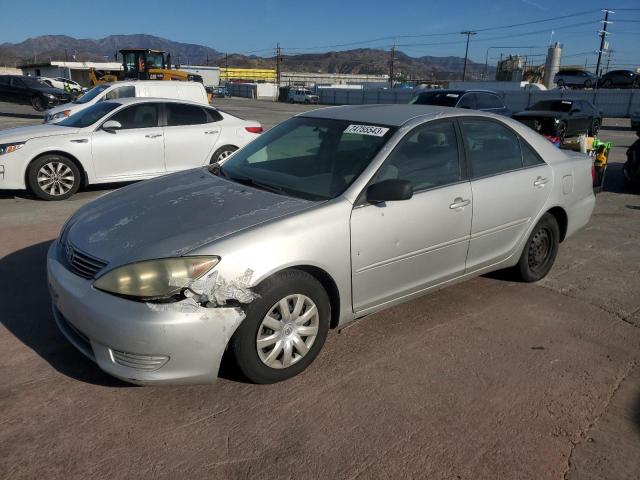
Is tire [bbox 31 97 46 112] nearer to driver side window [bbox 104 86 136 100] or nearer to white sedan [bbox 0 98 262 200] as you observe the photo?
driver side window [bbox 104 86 136 100]

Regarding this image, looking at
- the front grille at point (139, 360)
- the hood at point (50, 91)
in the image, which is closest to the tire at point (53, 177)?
the front grille at point (139, 360)

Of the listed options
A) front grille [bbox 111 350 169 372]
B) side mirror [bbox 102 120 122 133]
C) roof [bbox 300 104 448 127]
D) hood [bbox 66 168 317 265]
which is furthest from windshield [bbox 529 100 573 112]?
front grille [bbox 111 350 169 372]

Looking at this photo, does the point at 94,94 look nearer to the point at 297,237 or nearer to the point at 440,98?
the point at 440,98

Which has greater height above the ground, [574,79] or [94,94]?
[574,79]

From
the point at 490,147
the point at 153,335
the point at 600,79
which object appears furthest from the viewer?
the point at 600,79

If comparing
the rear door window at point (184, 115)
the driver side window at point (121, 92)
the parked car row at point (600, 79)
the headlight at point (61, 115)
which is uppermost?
the parked car row at point (600, 79)

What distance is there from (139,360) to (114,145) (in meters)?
5.85

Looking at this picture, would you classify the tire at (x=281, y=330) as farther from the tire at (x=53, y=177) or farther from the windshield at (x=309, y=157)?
the tire at (x=53, y=177)

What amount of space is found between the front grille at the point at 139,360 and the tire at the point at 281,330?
368 mm

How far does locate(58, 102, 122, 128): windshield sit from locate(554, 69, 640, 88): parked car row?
42.6 meters

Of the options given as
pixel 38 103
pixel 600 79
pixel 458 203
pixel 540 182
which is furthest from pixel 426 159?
pixel 600 79

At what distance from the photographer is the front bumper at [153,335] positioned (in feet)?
8.27

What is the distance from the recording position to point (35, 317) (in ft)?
12.2

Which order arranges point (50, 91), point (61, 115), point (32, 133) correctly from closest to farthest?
point (32, 133) < point (61, 115) < point (50, 91)
